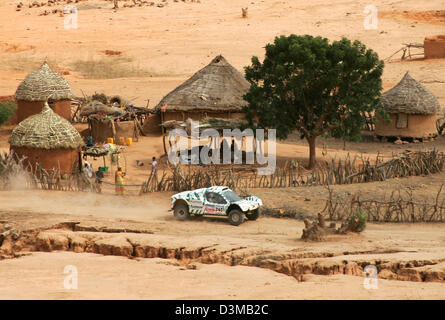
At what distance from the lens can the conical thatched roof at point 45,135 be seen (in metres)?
22.4

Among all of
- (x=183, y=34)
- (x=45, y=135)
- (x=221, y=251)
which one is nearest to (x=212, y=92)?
(x=45, y=135)

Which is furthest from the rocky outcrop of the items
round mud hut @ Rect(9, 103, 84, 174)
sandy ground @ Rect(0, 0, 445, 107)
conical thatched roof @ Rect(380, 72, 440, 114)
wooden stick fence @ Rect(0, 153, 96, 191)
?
sandy ground @ Rect(0, 0, 445, 107)

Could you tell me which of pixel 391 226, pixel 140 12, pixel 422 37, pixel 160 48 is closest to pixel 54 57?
pixel 160 48

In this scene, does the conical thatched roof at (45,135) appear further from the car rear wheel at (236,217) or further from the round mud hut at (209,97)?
the round mud hut at (209,97)

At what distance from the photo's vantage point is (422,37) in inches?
1941

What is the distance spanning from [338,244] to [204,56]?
104 ft

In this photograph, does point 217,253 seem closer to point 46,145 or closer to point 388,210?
point 388,210

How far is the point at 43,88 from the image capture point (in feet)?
97.5

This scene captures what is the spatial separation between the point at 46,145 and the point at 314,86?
8.97 metres

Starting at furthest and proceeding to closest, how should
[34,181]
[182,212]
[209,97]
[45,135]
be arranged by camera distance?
[209,97] → [45,135] → [34,181] → [182,212]

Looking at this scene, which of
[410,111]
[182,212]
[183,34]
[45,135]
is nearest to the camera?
[182,212]

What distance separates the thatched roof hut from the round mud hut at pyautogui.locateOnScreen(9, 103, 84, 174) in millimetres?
7744

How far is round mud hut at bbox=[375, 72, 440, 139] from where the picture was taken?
29141mm

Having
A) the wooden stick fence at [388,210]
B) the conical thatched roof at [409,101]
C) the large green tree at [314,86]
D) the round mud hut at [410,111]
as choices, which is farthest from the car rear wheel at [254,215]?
the conical thatched roof at [409,101]
